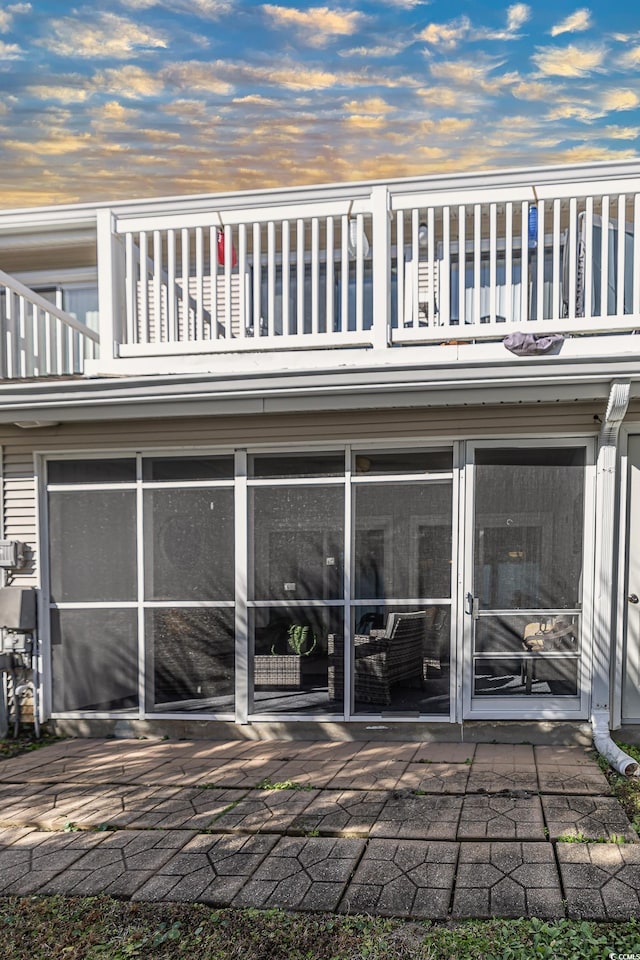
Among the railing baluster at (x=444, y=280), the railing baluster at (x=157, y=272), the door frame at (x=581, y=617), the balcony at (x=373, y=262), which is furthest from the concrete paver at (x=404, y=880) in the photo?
the railing baluster at (x=157, y=272)

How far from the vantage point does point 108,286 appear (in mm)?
5684

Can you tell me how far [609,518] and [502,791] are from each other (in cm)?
213

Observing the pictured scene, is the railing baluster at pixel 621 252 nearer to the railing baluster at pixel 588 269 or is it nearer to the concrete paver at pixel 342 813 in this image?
the railing baluster at pixel 588 269

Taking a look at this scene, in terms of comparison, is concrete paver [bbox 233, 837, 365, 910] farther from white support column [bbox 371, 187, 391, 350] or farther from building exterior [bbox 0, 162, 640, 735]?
white support column [bbox 371, 187, 391, 350]

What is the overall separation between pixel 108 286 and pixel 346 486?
8.33 feet

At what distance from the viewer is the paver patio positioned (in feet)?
10.7

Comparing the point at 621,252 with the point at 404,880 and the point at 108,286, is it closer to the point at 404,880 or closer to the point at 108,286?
the point at 108,286

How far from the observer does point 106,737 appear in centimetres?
597

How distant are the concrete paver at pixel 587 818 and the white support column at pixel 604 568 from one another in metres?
1.15

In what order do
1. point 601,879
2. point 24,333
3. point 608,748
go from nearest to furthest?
point 601,879 → point 608,748 → point 24,333

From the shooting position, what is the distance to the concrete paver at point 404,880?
3137 mm

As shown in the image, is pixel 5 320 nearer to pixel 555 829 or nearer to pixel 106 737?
pixel 106 737

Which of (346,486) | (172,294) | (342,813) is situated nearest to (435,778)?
(342,813)

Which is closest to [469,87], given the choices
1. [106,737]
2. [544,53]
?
[544,53]
